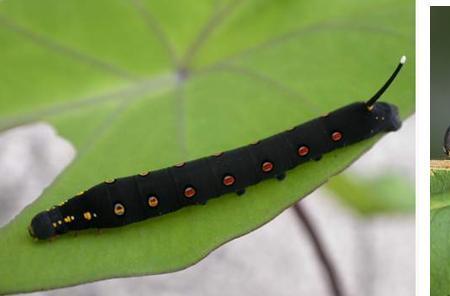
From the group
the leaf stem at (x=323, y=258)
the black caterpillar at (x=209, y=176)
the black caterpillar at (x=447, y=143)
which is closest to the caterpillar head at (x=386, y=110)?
the black caterpillar at (x=209, y=176)

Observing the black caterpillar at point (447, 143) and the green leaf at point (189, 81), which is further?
the black caterpillar at point (447, 143)

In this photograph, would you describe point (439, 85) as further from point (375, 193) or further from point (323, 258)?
point (323, 258)

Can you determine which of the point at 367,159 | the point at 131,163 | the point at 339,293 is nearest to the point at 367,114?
the point at 367,159

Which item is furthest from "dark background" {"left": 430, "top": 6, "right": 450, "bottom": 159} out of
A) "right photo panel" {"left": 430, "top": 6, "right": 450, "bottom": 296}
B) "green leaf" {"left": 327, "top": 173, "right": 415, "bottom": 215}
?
"green leaf" {"left": 327, "top": 173, "right": 415, "bottom": 215}

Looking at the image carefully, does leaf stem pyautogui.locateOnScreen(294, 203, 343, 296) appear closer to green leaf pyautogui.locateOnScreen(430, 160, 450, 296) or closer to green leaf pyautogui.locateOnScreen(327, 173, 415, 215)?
green leaf pyautogui.locateOnScreen(327, 173, 415, 215)

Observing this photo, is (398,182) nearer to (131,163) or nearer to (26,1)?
(131,163)

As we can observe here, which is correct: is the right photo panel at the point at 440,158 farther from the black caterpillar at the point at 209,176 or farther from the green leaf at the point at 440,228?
the black caterpillar at the point at 209,176
